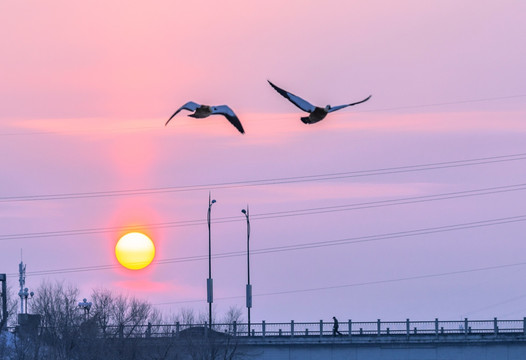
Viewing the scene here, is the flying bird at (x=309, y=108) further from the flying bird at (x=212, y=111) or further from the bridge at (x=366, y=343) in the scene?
the bridge at (x=366, y=343)

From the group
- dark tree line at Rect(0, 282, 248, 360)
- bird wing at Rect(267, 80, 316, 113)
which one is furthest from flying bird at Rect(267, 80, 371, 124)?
dark tree line at Rect(0, 282, 248, 360)

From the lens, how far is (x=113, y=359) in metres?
90.4

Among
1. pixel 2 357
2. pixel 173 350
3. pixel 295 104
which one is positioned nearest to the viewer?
pixel 295 104

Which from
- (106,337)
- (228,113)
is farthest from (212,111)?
(106,337)

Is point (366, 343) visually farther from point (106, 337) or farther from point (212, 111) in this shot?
point (212, 111)

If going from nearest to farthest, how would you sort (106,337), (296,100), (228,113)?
1. (296,100)
2. (228,113)
3. (106,337)

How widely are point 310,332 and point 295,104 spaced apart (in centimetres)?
6733

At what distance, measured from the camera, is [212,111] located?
3734 centimetres

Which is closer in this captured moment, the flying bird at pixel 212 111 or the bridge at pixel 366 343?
the flying bird at pixel 212 111

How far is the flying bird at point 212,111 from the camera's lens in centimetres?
3669

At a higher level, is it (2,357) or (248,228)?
(248,228)

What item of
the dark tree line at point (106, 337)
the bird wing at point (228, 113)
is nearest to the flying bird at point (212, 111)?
Result: the bird wing at point (228, 113)

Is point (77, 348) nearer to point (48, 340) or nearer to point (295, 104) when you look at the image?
point (48, 340)

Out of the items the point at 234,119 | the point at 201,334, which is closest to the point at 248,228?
the point at 201,334
